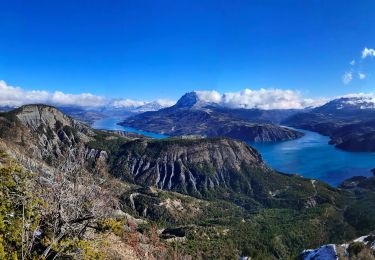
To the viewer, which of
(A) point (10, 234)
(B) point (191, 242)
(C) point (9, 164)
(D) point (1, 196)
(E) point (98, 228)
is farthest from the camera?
(B) point (191, 242)

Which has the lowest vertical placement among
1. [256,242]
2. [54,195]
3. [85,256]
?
[256,242]

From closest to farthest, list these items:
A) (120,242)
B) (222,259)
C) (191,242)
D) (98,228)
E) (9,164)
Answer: (98,228) < (9,164) < (120,242) < (222,259) < (191,242)

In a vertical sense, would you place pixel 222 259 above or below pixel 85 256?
below

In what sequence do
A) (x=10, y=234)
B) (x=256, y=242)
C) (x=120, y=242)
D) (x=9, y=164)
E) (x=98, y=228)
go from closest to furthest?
(x=10, y=234) → (x=98, y=228) → (x=9, y=164) → (x=120, y=242) → (x=256, y=242)

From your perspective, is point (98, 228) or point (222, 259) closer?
point (98, 228)

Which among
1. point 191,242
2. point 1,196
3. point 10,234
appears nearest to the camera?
point 10,234

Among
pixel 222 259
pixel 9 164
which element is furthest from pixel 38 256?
pixel 222 259

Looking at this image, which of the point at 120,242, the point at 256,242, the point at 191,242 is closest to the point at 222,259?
the point at 191,242

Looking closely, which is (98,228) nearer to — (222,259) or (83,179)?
(83,179)

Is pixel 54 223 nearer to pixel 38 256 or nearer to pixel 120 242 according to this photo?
pixel 38 256
